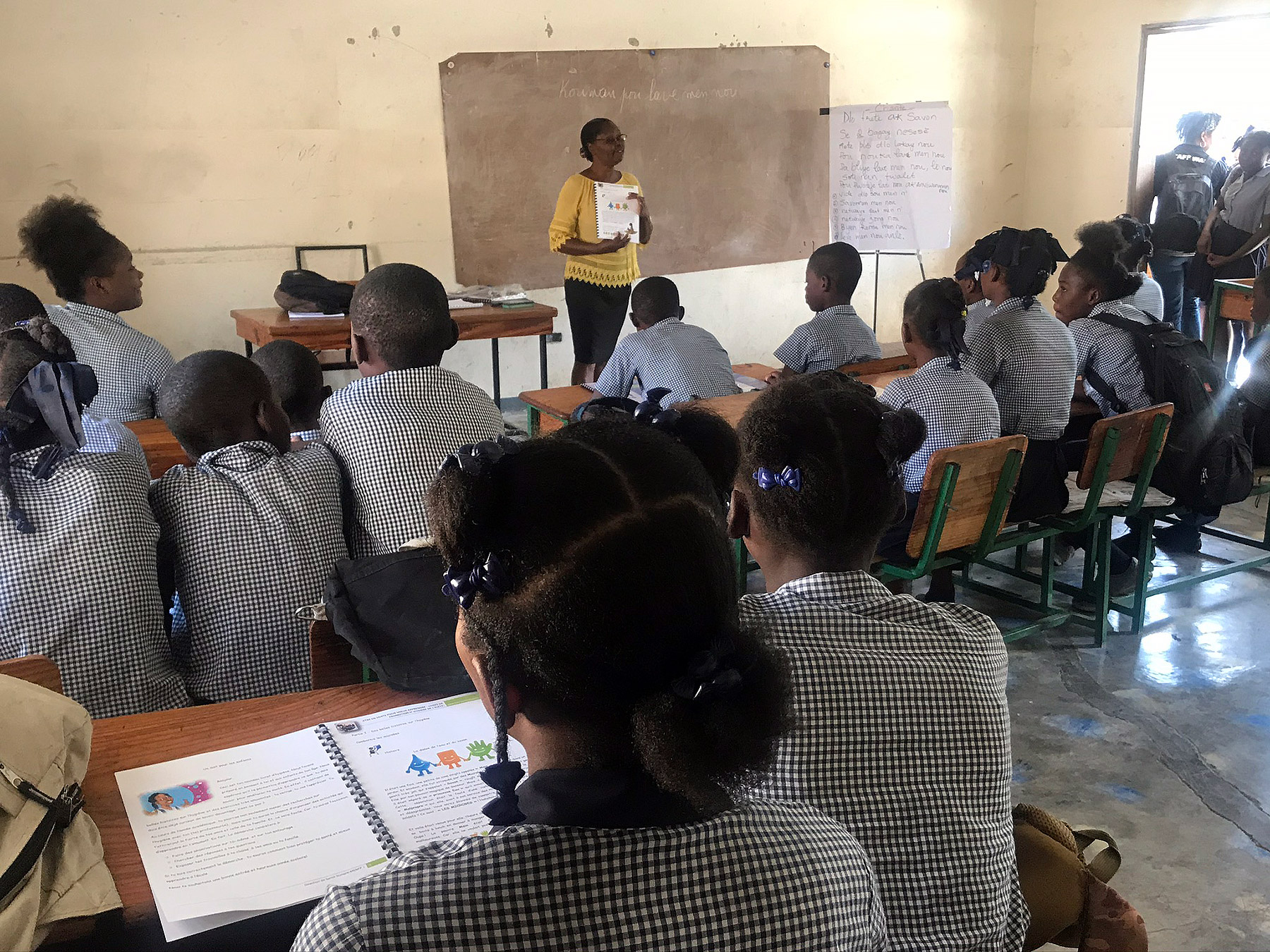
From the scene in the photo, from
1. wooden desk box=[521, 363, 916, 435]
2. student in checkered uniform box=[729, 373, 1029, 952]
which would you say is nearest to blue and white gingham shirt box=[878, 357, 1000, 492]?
wooden desk box=[521, 363, 916, 435]

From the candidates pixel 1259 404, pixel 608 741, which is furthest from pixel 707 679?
pixel 1259 404

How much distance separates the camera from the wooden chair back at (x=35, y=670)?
135cm

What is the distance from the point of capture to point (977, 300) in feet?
13.7

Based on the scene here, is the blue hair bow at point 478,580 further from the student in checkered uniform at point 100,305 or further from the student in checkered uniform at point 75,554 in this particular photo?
the student in checkered uniform at point 100,305

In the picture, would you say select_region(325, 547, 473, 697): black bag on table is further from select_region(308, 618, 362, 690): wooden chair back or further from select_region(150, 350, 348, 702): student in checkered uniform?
select_region(150, 350, 348, 702): student in checkered uniform

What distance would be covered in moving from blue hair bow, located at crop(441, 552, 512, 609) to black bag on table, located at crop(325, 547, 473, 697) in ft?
2.20

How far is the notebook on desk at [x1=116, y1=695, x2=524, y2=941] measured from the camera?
1.08m

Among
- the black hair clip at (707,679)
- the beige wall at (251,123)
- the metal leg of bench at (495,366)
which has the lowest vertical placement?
the metal leg of bench at (495,366)

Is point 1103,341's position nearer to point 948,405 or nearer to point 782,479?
point 948,405

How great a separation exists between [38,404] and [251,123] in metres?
3.98

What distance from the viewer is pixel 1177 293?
22.4ft

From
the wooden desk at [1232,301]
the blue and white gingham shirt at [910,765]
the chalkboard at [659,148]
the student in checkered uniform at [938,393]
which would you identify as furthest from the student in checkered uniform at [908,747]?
the chalkboard at [659,148]

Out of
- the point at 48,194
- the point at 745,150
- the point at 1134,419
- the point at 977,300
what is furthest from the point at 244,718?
the point at 745,150

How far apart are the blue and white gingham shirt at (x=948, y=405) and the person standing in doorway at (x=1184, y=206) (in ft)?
14.0
